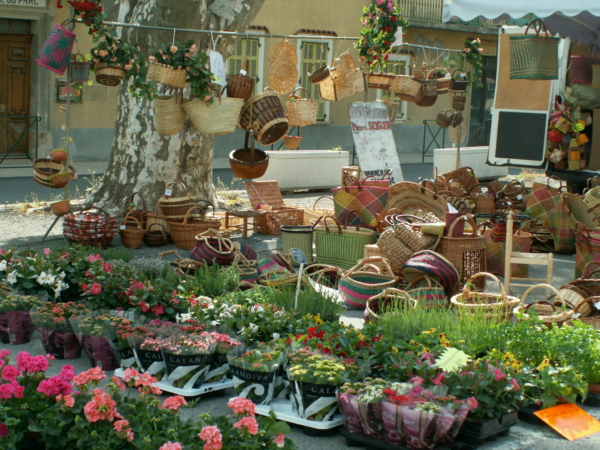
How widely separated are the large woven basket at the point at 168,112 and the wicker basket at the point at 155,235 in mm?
1204

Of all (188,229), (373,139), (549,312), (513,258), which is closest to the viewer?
(549,312)

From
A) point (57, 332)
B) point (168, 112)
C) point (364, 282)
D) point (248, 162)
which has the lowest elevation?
point (57, 332)

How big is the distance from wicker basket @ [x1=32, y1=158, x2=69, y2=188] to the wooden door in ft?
24.4

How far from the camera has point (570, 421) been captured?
3.81m

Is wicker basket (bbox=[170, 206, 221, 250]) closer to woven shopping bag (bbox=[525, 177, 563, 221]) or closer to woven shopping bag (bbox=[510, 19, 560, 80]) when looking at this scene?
woven shopping bag (bbox=[525, 177, 563, 221])

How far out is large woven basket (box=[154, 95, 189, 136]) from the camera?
23.6ft

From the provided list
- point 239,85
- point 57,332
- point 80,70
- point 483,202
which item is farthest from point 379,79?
point 57,332

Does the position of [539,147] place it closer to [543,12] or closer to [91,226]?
[543,12]

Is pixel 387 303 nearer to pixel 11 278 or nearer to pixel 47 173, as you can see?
pixel 11 278

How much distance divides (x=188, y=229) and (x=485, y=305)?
3841mm

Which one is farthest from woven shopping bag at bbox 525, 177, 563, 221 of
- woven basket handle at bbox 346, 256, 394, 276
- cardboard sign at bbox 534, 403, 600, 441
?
cardboard sign at bbox 534, 403, 600, 441

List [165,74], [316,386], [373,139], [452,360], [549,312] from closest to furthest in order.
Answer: [316,386] < [452,360] < [549,312] < [165,74] < [373,139]

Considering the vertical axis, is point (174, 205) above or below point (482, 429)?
above

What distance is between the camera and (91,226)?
756 centimetres
